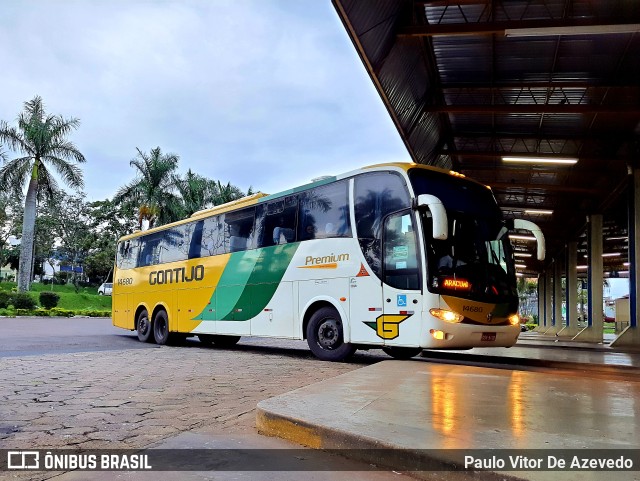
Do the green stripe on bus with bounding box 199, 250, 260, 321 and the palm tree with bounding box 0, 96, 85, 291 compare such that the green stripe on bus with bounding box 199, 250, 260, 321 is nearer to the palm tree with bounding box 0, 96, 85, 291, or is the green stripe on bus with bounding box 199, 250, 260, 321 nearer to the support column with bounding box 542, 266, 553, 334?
the palm tree with bounding box 0, 96, 85, 291

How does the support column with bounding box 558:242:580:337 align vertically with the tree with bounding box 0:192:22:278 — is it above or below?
below

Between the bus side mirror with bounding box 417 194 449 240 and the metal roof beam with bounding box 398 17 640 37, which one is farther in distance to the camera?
the metal roof beam with bounding box 398 17 640 37

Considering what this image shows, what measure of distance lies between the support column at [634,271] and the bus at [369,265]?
10.4 metres

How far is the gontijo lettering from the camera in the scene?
44.4 feet

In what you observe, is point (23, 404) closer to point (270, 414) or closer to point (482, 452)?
point (270, 414)

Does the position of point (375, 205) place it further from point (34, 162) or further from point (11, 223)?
point (11, 223)


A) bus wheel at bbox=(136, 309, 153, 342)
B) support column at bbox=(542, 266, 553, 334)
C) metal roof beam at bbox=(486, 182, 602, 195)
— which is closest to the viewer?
bus wheel at bbox=(136, 309, 153, 342)

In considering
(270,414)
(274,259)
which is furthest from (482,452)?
(274,259)

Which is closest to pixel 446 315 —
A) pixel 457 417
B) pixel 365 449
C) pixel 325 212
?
pixel 325 212

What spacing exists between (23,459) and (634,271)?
18.9 m

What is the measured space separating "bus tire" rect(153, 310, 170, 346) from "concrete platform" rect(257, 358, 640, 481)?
9338 mm

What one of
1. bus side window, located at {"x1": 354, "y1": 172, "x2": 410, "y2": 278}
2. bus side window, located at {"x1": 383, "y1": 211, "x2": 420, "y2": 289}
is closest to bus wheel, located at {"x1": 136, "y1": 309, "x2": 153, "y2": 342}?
bus side window, located at {"x1": 354, "y1": 172, "x2": 410, "y2": 278}

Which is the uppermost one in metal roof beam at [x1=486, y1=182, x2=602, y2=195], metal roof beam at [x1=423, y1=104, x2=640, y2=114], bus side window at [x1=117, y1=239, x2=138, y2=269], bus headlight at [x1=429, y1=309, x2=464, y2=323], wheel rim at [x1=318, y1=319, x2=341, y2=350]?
metal roof beam at [x1=423, y1=104, x2=640, y2=114]

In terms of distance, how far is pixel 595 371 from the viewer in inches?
359
